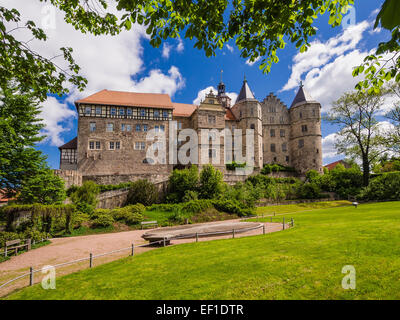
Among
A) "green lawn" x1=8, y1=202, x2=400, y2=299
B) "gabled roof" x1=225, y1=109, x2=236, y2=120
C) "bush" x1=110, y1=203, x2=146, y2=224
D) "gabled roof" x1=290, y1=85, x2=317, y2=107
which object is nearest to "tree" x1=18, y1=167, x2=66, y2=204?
"bush" x1=110, y1=203, x2=146, y2=224

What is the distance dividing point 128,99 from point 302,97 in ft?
126

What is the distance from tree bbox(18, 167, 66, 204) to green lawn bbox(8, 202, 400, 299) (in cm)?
1431

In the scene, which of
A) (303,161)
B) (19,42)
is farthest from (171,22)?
(303,161)

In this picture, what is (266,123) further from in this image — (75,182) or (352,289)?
(352,289)

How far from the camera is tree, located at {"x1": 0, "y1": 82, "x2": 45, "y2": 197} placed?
53.5 feet

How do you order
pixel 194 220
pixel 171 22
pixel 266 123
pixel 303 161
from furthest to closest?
pixel 266 123, pixel 303 161, pixel 194 220, pixel 171 22

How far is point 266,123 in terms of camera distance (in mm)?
51250

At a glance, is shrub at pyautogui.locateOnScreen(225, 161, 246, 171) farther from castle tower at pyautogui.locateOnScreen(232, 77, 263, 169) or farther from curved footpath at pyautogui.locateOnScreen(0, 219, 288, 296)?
curved footpath at pyautogui.locateOnScreen(0, 219, 288, 296)

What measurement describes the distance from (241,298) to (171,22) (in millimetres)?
6148

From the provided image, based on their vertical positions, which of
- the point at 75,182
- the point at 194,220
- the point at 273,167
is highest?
the point at 273,167

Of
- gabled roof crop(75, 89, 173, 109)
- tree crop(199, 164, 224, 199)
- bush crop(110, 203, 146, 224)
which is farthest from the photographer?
gabled roof crop(75, 89, 173, 109)

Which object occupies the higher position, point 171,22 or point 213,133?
point 213,133

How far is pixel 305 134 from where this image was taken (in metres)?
47.9
